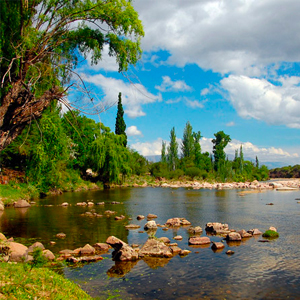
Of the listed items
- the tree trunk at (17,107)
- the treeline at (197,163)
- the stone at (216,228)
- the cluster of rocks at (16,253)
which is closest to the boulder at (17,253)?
the cluster of rocks at (16,253)

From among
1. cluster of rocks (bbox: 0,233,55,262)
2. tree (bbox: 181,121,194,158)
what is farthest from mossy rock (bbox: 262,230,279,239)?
tree (bbox: 181,121,194,158)

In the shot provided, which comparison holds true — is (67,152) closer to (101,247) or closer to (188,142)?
(101,247)

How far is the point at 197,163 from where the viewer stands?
274 ft

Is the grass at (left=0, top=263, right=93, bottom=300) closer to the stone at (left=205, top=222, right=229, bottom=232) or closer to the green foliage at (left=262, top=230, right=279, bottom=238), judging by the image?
the stone at (left=205, top=222, right=229, bottom=232)

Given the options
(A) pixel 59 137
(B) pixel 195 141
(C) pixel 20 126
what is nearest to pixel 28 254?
(C) pixel 20 126

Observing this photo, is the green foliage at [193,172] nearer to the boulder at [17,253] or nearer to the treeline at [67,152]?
the treeline at [67,152]

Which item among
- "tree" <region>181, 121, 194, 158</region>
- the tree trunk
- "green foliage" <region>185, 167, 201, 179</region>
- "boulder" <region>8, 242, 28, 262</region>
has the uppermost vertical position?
"tree" <region>181, 121, 194, 158</region>

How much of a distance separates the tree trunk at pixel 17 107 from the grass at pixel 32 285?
321 cm

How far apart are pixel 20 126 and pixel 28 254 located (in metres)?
4.77

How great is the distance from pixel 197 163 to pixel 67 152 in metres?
53.7

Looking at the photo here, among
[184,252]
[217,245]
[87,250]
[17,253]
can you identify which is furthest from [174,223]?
[17,253]

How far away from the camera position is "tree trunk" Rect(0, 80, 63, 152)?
769 cm

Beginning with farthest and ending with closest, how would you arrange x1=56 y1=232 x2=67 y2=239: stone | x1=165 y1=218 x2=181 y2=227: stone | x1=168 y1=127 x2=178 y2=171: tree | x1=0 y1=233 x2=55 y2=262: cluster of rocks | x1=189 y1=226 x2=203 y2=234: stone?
x1=168 y1=127 x2=178 y2=171: tree
x1=165 y1=218 x2=181 y2=227: stone
x1=189 y1=226 x2=203 y2=234: stone
x1=56 y1=232 x2=67 y2=239: stone
x1=0 y1=233 x2=55 y2=262: cluster of rocks

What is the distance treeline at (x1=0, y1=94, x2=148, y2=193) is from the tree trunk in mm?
466
